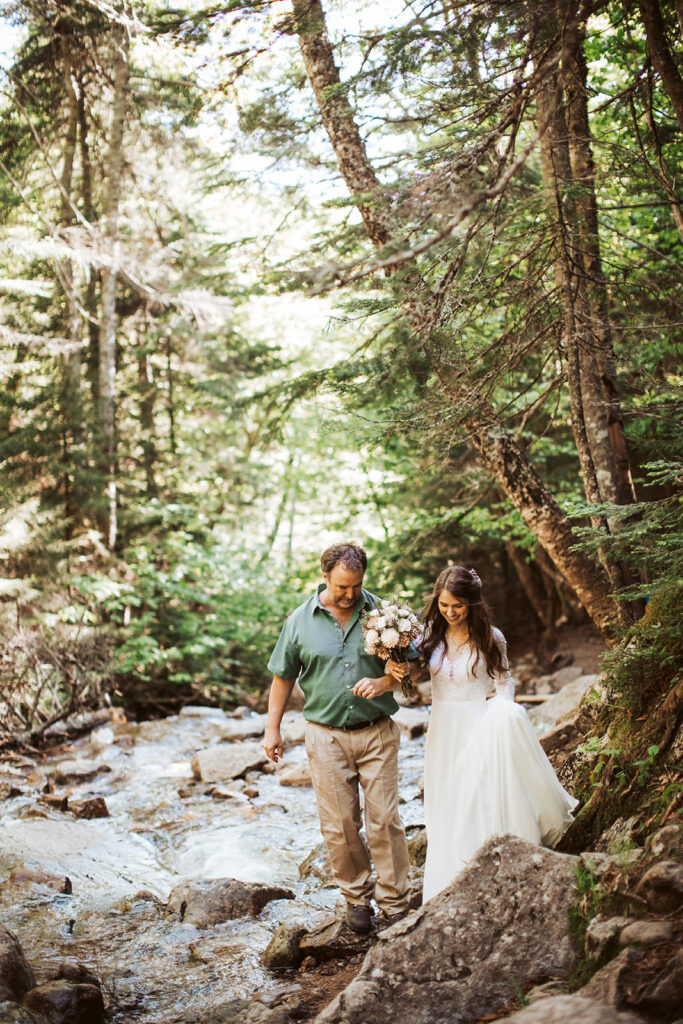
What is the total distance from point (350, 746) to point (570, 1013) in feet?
7.73

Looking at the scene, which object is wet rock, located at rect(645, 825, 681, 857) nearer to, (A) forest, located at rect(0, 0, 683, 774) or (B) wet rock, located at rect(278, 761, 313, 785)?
(A) forest, located at rect(0, 0, 683, 774)

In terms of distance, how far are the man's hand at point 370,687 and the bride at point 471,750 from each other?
11cm

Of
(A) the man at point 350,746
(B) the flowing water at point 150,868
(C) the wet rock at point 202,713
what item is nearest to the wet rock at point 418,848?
(B) the flowing water at point 150,868

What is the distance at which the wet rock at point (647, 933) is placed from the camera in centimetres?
294

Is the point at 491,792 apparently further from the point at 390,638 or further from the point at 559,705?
the point at 559,705

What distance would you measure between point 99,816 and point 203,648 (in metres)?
7.01

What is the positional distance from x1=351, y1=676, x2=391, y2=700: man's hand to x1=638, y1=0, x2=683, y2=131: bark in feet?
12.4

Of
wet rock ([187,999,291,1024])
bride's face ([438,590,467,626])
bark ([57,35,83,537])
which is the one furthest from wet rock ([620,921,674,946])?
bark ([57,35,83,537])

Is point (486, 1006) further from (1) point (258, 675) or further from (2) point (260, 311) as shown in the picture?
(2) point (260, 311)

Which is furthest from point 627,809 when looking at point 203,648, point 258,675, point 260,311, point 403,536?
point 260,311

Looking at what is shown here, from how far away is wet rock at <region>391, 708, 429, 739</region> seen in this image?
451 inches

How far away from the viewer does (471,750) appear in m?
4.36

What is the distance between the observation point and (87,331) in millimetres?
18094

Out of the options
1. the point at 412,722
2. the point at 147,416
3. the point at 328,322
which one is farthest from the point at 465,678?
the point at 147,416
